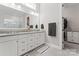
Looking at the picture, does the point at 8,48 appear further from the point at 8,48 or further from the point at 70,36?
the point at 70,36

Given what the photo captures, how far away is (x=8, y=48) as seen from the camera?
7.07 ft

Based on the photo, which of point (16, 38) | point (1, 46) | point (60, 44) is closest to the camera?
point (1, 46)

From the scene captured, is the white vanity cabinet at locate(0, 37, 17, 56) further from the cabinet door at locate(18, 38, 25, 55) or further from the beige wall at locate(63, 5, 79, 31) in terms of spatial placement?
the beige wall at locate(63, 5, 79, 31)

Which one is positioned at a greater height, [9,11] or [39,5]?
[39,5]

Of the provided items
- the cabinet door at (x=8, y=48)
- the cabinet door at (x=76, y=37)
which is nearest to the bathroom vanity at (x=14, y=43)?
the cabinet door at (x=8, y=48)

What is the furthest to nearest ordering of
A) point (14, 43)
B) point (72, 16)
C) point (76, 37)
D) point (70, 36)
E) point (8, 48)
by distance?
point (72, 16) → point (70, 36) → point (76, 37) → point (14, 43) → point (8, 48)

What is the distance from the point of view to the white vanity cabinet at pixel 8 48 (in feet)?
6.56

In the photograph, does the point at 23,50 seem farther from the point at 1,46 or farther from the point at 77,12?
the point at 77,12

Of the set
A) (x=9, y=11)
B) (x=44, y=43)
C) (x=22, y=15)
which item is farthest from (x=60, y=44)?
(x=9, y=11)

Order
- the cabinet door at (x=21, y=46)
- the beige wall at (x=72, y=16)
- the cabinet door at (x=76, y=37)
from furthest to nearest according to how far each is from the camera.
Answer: the beige wall at (x=72, y=16), the cabinet door at (x=76, y=37), the cabinet door at (x=21, y=46)

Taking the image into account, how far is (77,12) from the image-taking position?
5.66 meters

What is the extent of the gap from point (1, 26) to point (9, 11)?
23.9 inches

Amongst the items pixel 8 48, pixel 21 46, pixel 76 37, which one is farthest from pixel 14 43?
pixel 76 37

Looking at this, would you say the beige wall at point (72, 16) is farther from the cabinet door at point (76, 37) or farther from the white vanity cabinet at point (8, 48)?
the white vanity cabinet at point (8, 48)
